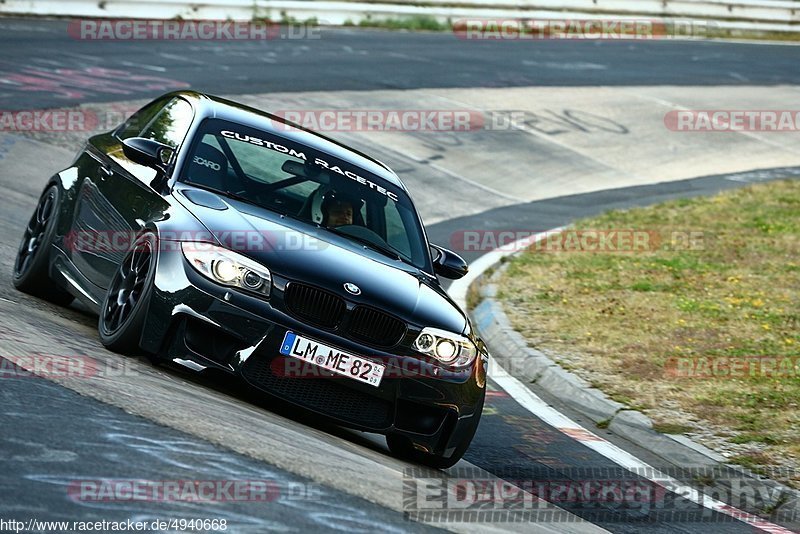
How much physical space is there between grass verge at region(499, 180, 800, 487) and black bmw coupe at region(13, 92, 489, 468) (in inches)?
80.8

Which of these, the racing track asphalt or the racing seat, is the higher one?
the racing seat

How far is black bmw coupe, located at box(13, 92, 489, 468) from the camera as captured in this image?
6.42m

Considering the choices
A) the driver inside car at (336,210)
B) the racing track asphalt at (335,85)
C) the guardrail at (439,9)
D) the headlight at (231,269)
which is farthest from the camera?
the guardrail at (439,9)

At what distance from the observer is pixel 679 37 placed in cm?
3797

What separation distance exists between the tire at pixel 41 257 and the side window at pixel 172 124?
31.7 inches
